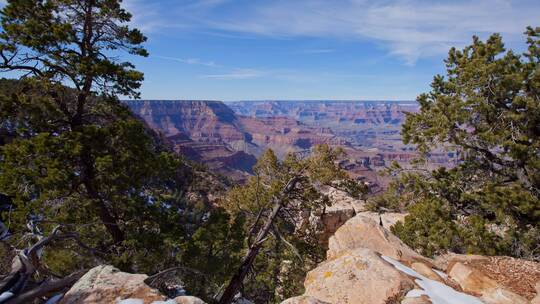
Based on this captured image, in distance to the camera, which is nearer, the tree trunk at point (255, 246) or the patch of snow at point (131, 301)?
the patch of snow at point (131, 301)

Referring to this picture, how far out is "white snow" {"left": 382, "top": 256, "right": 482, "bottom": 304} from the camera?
723 cm

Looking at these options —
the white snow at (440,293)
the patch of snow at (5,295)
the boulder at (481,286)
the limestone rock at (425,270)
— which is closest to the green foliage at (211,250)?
the patch of snow at (5,295)

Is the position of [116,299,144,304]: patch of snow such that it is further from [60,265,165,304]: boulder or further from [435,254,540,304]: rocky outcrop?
Result: [435,254,540,304]: rocky outcrop

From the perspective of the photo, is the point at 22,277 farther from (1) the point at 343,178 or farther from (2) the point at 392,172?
(2) the point at 392,172

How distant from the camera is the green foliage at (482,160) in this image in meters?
13.2

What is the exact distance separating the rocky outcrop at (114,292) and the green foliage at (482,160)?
11.4 m

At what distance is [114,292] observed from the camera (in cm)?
673

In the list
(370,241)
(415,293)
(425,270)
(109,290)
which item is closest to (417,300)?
(415,293)

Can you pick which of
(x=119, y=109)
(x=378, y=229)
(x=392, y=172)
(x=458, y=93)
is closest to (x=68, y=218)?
(x=119, y=109)

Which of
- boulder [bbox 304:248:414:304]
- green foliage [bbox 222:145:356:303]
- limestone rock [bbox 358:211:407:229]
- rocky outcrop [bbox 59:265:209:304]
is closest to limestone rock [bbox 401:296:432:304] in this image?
boulder [bbox 304:248:414:304]

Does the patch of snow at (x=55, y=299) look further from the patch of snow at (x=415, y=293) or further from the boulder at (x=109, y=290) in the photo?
the patch of snow at (x=415, y=293)

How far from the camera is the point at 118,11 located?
12539mm

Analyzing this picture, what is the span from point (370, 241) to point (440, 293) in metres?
3.90

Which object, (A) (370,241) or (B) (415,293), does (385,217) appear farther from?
(B) (415,293)
